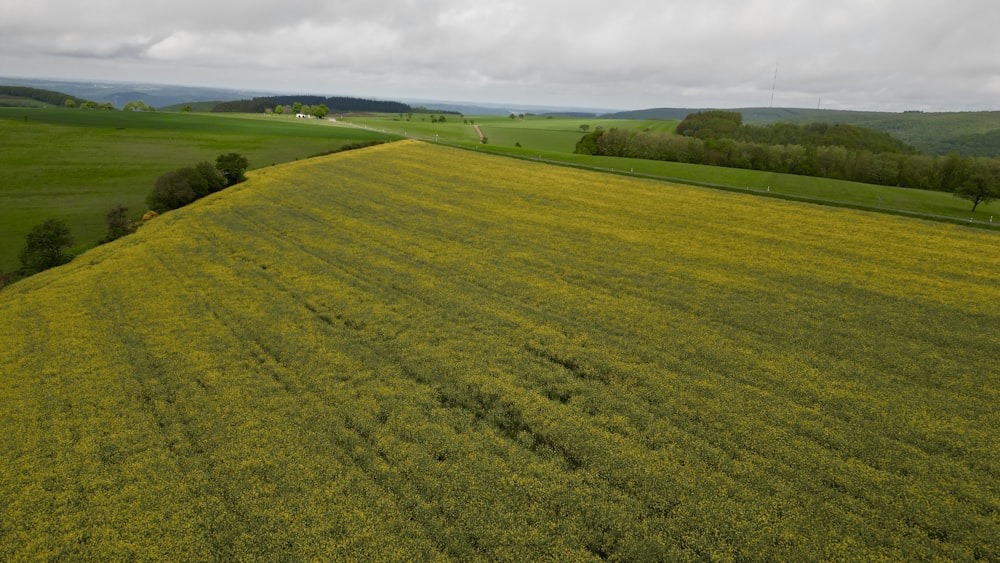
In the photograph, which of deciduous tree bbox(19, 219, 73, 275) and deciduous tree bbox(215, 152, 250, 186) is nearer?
deciduous tree bbox(19, 219, 73, 275)

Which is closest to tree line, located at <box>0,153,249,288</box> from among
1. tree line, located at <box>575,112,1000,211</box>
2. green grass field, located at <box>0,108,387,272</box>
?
green grass field, located at <box>0,108,387,272</box>

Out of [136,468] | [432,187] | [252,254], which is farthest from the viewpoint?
[432,187]

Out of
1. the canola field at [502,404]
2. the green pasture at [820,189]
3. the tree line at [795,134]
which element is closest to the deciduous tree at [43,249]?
the canola field at [502,404]

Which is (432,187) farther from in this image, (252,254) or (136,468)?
(136,468)

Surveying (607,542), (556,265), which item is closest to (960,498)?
(607,542)

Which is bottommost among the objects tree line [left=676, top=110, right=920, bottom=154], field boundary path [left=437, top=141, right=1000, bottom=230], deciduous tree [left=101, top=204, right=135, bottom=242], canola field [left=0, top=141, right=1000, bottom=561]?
canola field [left=0, top=141, right=1000, bottom=561]

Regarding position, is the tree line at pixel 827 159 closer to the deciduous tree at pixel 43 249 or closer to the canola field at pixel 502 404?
the canola field at pixel 502 404

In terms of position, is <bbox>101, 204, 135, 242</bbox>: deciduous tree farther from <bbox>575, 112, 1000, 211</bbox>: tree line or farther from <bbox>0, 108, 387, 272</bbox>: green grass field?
<bbox>575, 112, 1000, 211</bbox>: tree line
